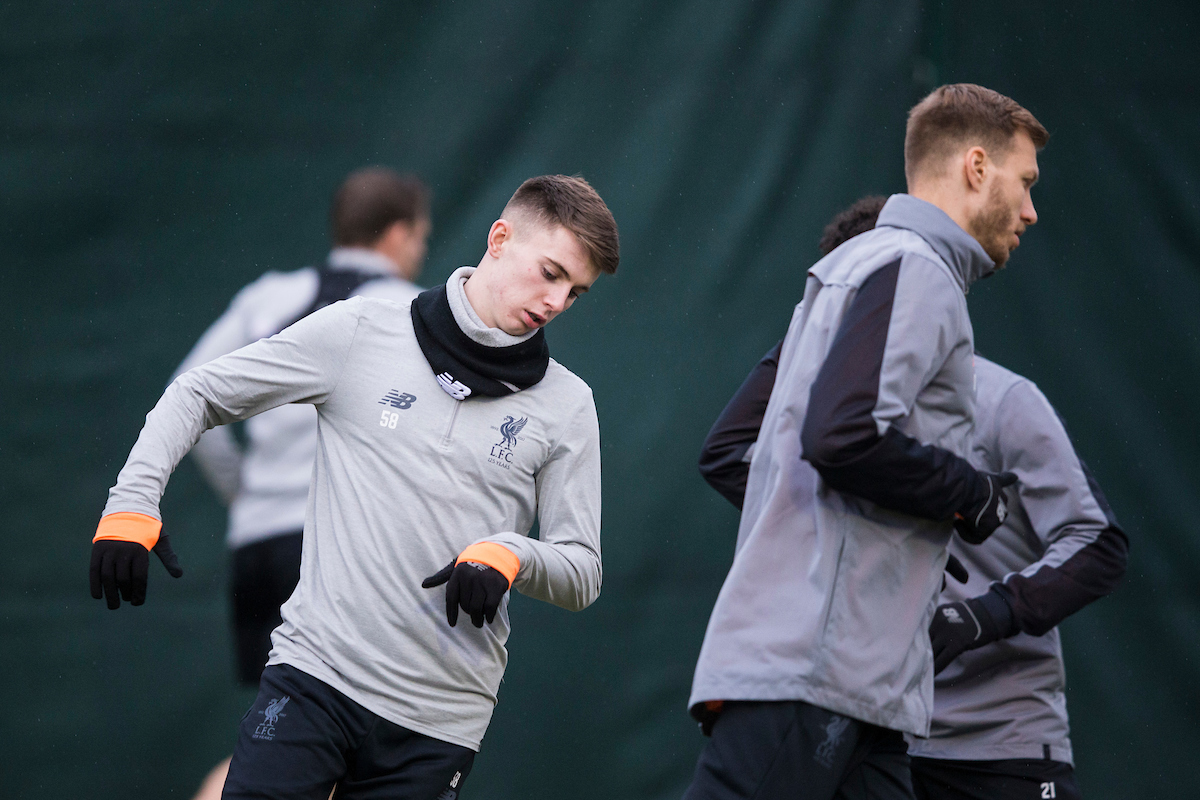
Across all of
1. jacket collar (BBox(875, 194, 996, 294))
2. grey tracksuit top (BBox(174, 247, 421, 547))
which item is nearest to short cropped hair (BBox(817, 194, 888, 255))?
jacket collar (BBox(875, 194, 996, 294))

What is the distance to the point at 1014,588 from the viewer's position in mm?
1891

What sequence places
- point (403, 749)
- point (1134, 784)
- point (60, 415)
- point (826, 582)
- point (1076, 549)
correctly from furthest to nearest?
point (1134, 784) < point (60, 415) < point (1076, 549) < point (403, 749) < point (826, 582)

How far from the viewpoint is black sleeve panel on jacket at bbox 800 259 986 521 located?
4.66 feet

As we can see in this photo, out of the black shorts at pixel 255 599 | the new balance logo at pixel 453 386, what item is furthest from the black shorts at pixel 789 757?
the black shorts at pixel 255 599

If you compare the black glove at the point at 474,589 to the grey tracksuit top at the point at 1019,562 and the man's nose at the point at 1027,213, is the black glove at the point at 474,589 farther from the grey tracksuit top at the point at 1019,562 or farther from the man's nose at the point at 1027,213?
the man's nose at the point at 1027,213

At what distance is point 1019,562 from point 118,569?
1.59 meters

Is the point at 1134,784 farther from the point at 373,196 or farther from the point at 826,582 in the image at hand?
the point at 373,196

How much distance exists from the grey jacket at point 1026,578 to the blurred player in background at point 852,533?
18.0 inches

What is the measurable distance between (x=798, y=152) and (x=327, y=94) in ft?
4.16

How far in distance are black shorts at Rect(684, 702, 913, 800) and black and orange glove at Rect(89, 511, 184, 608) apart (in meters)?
0.84

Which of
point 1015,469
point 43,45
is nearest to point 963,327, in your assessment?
point 1015,469

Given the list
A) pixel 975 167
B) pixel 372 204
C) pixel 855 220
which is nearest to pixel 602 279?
pixel 372 204

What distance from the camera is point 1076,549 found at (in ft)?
6.38

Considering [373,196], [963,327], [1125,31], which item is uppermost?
[1125,31]
